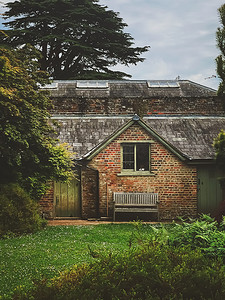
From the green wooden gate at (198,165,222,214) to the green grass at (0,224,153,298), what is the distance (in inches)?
167

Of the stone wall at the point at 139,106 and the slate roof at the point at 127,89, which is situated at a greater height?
the slate roof at the point at 127,89

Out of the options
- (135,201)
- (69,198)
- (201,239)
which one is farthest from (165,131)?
(201,239)

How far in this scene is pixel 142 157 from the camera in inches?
622

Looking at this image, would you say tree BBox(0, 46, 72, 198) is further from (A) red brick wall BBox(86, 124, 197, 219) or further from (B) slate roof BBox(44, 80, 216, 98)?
(B) slate roof BBox(44, 80, 216, 98)

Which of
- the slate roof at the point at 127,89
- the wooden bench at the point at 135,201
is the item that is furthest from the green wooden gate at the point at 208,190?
the slate roof at the point at 127,89

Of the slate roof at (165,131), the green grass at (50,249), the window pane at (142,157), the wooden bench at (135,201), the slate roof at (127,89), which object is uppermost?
the slate roof at (127,89)

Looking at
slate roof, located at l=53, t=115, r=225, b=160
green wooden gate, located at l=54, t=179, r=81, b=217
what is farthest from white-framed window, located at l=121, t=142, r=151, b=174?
green wooden gate, located at l=54, t=179, r=81, b=217

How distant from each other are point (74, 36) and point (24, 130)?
72.8ft

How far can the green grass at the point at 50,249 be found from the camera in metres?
6.56

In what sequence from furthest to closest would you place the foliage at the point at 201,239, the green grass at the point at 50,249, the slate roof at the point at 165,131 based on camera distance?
the slate roof at the point at 165,131 → the green grass at the point at 50,249 → the foliage at the point at 201,239

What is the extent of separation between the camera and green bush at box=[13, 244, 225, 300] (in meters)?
3.61

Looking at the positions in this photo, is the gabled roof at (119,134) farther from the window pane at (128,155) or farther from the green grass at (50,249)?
the green grass at (50,249)

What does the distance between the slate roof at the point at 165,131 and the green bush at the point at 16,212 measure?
437 cm

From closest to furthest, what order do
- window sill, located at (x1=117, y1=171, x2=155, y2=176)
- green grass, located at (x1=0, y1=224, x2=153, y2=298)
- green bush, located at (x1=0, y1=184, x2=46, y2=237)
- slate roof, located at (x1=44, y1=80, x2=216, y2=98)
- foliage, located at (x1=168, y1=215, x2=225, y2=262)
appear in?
foliage, located at (x1=168, y1=215, x2=225, y2=262) < green grass, located at (x1=0, y1=224, x2=153, y2=298) < green bush, located at (x1=0, y1=184, x2=46, y2=237) < window sill, located at (x1=117, y1=171, x2=155, y2=176) < slate roof, located at (x1=44, y1=80, x2=216, y2=98)
